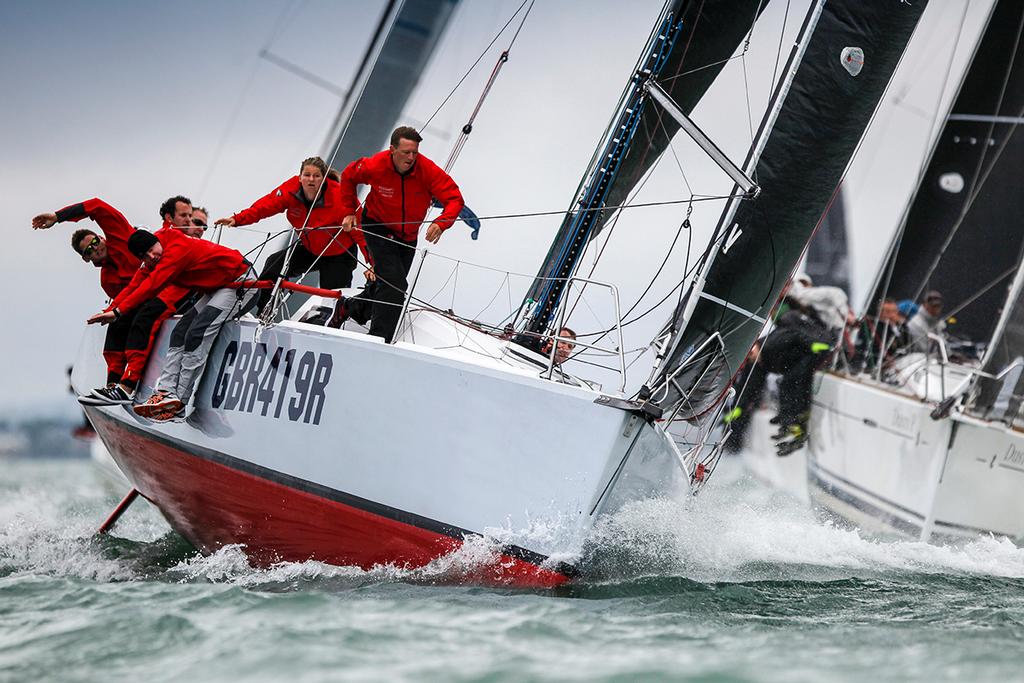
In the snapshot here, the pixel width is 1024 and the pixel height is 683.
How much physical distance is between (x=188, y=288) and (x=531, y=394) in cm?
206

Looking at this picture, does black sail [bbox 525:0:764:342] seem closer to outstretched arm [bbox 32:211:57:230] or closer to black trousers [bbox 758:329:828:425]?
outstretched arm [bbox 32:211:57:230]

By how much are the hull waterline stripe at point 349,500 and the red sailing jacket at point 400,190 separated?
4.18 feet

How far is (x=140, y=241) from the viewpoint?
537 centimetres

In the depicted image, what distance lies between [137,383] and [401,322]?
5.55 feet

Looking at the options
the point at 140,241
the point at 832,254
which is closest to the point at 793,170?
the point at 140,241

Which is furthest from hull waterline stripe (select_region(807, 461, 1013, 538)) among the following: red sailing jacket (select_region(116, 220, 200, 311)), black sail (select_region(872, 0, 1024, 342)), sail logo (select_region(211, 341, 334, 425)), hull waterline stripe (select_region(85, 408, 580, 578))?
red sailing jacket (select_region(116, 220, 200, 311))

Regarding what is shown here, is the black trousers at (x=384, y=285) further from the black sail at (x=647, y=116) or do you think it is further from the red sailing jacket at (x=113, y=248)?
the red sailing jacket at (x=113, y=248)

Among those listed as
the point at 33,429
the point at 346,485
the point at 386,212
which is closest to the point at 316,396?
the point at 346,485

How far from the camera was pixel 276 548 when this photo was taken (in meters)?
5.07

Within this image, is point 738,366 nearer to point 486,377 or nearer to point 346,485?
point 486,377

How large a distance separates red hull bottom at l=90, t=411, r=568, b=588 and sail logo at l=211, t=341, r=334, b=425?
314 mm

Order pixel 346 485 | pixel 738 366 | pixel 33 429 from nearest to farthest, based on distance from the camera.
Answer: pixel 346 485 < pixel 738 366 < pixel 33 429

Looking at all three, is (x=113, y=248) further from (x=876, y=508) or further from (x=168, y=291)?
(x=876, y=508)

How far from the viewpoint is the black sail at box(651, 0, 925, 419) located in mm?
5086
